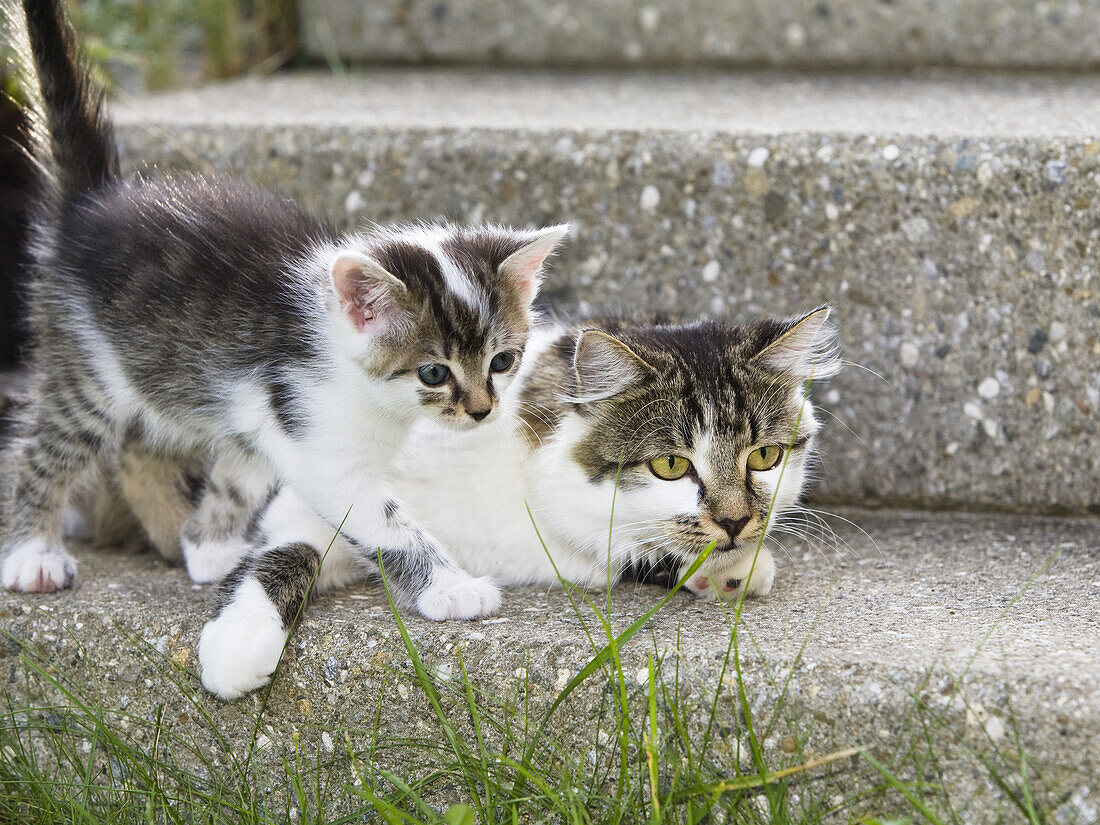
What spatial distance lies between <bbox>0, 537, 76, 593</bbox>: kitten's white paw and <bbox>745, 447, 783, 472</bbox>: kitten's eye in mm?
1288

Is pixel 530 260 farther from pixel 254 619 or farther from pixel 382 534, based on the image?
pixel 254 619

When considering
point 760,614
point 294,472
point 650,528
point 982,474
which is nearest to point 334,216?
point 294,472

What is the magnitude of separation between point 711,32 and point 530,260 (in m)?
1.59

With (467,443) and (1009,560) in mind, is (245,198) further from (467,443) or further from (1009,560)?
(1009,560)

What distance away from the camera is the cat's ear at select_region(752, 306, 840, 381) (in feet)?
5.84

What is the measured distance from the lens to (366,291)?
173cm

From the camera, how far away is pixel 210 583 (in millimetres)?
2021

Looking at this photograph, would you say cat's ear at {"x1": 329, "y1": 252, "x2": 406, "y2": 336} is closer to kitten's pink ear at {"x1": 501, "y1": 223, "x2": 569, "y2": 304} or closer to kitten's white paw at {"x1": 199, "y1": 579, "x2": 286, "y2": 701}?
kitten's pink ear at {"x1": 501, "y1": 223, "x2": 569, "y2": 304}

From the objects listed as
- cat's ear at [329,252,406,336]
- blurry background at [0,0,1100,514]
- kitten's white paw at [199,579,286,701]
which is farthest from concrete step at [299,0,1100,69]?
kitten's white paw at [199,579,286,701]

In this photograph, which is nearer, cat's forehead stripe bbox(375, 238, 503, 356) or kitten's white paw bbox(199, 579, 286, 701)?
kitten's white paw bbox(199, 579, 286, 701)

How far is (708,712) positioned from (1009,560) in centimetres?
80

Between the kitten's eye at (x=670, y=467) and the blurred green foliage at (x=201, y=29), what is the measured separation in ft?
7.52

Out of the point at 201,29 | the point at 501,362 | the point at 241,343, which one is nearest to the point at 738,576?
the point at 501,362

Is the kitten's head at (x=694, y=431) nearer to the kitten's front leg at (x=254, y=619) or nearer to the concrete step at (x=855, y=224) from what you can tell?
the concrete step at (x=855, y=224)
